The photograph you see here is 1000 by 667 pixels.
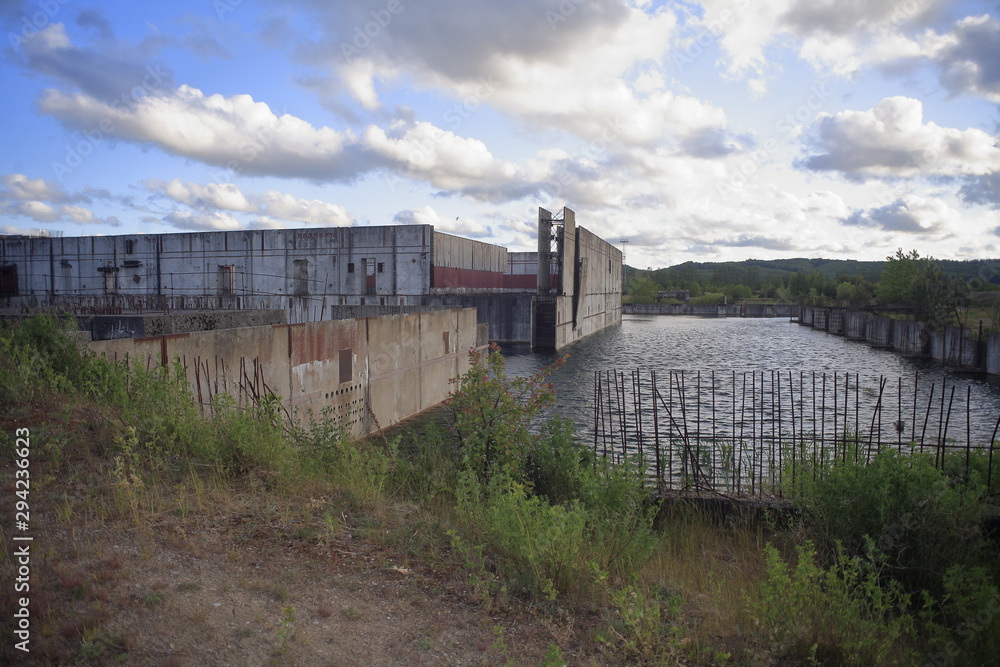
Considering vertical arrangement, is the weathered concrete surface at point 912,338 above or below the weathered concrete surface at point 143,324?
below

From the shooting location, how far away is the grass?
4168 mm

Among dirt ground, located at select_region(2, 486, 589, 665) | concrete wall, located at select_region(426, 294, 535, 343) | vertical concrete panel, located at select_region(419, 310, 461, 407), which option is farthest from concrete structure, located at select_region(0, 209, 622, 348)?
dirt ground, located at select_region(2, 486, 589, 665)

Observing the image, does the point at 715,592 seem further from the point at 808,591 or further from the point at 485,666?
the point at 485,666

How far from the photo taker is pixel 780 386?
23.1 metres

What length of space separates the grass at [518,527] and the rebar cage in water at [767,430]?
1.09 meters

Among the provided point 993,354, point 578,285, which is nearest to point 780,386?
point 993,354

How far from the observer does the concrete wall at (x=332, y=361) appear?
399 inches

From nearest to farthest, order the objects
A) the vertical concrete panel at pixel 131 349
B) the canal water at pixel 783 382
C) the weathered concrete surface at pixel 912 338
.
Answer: the vertical concrete panel at pixel 131 349, the canal water at pixel 783 382, the weathered concrete surface at pixel 912 338

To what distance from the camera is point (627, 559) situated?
5434 mm

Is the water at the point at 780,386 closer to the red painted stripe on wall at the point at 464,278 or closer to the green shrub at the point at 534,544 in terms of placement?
the green shrub at the point at 534,544

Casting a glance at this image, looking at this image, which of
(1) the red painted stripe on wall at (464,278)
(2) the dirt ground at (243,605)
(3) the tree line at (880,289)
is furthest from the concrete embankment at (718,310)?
(2) the dirt ground at (243,605)

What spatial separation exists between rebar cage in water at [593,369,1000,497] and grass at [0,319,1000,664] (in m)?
1.09

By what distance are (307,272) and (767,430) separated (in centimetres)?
3477

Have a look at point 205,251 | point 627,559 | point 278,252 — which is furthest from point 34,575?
point 205,251
